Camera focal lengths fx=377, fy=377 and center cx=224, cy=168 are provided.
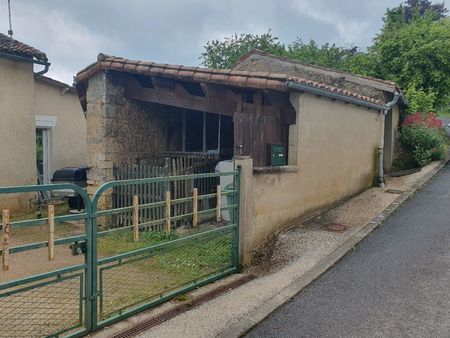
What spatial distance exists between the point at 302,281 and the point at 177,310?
167 centimetres

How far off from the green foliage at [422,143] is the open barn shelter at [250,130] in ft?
5.36

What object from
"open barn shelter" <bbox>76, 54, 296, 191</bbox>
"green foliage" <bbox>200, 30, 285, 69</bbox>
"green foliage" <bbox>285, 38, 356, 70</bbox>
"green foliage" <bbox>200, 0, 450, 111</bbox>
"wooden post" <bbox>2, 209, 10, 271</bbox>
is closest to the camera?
"wooden post" <bbox>2, 209, 10, 271</bbox>

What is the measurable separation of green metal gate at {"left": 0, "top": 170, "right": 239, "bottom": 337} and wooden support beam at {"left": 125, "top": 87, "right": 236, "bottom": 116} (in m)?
2.45

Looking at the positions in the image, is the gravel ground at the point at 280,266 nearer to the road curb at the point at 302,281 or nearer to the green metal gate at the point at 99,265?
the road curb at the point at 302,281

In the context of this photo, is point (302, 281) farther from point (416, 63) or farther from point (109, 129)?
point (416, 63)

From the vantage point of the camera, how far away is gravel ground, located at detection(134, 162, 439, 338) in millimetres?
3666

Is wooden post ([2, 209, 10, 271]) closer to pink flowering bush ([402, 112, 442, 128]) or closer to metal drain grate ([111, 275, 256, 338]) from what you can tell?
metal drain grate ([111, 275, 256, 338])

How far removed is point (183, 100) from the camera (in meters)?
8.57

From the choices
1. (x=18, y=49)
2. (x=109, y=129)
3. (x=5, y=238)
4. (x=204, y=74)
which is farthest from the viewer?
(x=18, y=49)

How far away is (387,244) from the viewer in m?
6.08

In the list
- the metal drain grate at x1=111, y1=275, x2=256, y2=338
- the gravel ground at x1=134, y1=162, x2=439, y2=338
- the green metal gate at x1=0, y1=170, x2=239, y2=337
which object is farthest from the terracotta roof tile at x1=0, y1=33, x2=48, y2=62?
the metal drain grate at x1=111, y1=275, x2=256, y2=338

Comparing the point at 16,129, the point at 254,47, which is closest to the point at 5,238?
the point at 16,129

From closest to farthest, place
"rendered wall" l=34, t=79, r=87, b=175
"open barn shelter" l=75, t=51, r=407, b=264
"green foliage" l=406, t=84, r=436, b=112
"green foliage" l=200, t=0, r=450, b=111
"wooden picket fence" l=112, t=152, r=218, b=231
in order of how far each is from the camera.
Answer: "open barn shelter" l=75, t=51, r=407, b=264, "wooden picket fence" l=112, t=152, r=218, b=231, "rendered wall" l=34, t=79, r=87, b=175, "green foliage" l=406, t=84, r=436, b=112, "green foliage" l=200, t=0, r=450, b=111

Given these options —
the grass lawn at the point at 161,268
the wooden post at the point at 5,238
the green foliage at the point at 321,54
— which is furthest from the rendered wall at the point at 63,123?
the green foliage at the point at 321,54
